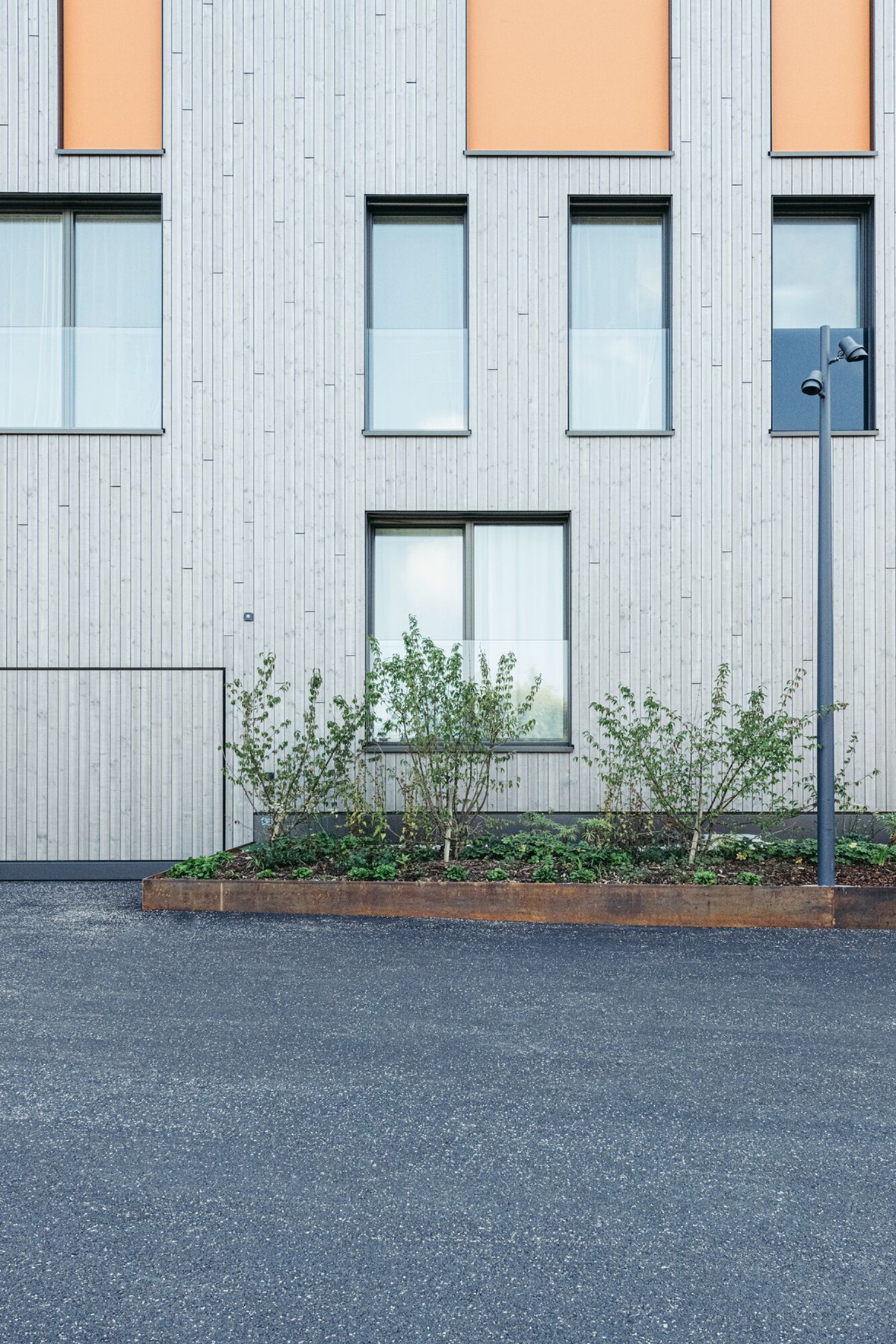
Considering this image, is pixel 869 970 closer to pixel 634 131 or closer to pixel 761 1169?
pixel 761 1169

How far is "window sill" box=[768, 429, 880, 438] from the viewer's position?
9.38 metres

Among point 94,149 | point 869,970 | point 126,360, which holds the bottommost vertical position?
point 869,970

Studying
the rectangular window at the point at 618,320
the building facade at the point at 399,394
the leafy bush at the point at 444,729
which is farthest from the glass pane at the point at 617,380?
the leafy bush at the point at 444,729

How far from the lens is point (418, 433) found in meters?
9.39

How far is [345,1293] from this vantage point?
2.64 meters

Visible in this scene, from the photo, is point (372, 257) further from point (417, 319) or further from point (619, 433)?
point (619, 433)

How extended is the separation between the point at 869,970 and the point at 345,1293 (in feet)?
14.7

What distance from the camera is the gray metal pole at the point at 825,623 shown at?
24.2ft

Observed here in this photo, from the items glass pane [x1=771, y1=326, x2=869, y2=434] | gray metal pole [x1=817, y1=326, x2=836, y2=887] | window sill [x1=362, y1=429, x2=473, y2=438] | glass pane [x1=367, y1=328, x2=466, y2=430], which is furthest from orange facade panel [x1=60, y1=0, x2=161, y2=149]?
gray metal pole [x1=817, y1=326, x2=836, y2=887]

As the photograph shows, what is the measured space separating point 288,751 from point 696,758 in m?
4.06

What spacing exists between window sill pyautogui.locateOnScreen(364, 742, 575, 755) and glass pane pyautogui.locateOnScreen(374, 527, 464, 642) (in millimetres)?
1205

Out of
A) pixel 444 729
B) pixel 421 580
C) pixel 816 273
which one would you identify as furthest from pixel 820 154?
pixel 444 729

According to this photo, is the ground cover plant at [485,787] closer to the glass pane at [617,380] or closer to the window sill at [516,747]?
the window sill at [516,747]

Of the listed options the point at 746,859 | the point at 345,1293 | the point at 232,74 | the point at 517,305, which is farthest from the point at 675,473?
the point at 345,1293
